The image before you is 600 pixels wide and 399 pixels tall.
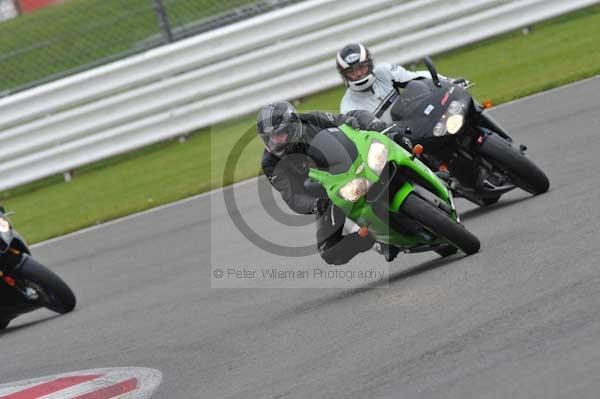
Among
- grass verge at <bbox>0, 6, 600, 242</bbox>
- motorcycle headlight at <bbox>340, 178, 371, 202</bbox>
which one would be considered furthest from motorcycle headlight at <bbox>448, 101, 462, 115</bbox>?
grass verge at <bbox>0, 6, 600, 242</bbox>

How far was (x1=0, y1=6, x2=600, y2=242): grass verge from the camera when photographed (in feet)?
50.7

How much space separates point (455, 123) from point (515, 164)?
1.84 ft

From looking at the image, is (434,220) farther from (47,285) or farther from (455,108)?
(47,285)

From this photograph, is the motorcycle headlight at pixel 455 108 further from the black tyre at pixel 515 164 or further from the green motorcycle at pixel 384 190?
the green motorcycle at pixel 384 190

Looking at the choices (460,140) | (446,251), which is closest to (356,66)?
(460,140)

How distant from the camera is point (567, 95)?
14164 millimetres

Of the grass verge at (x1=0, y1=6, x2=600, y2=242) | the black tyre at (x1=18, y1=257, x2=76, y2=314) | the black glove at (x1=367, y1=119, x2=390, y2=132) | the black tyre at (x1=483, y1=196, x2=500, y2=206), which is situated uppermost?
the black glove at (x1=367, y1=119, x2=390, y2=132)

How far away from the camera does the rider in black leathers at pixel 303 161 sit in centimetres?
849

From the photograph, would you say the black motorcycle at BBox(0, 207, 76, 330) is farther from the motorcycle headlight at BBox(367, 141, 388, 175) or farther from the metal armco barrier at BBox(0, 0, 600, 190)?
the metal armco barrier at BBox(0, 0, 600, 190)

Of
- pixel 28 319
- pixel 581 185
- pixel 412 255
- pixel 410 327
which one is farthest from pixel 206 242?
pixel 410 327

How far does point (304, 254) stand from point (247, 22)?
26.4ft

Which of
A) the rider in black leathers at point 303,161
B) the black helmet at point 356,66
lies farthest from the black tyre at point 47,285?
the black helmet at point 356,66

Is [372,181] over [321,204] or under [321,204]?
over

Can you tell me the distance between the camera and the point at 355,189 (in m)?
8.10
